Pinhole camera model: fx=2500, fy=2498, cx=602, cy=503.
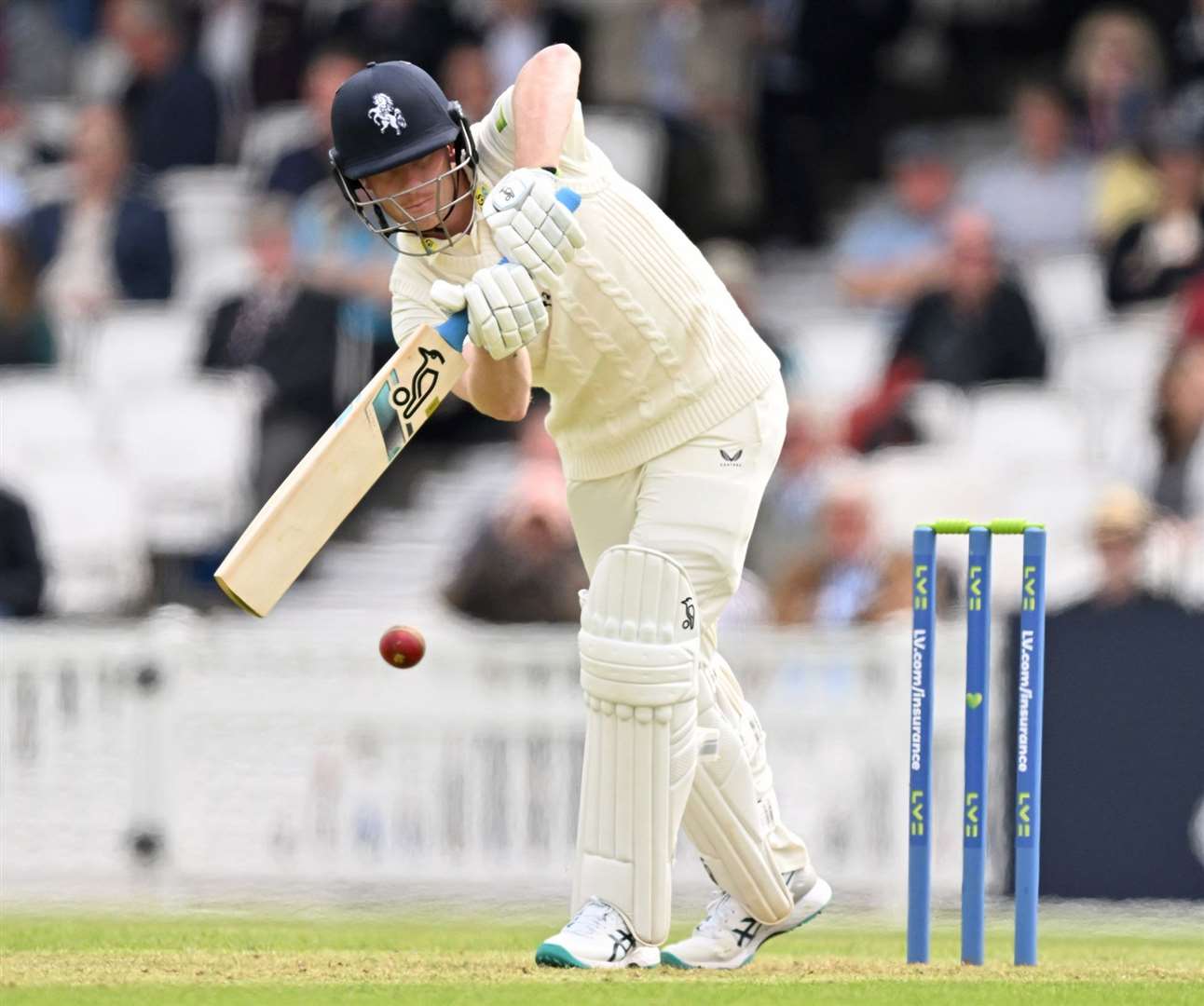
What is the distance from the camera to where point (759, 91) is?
35.8ft

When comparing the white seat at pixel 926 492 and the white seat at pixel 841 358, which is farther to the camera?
the white seat at pixel 841 358

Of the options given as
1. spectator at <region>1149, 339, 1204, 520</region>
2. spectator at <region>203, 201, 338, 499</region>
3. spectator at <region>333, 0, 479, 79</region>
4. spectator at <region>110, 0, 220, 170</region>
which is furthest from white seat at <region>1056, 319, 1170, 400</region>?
spectator at <region>110, 0, 220, 170</region>

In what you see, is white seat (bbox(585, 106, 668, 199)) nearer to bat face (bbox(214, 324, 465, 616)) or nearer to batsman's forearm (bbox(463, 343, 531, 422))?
batsman's forearm (bbox(463, 343, 531, 422))

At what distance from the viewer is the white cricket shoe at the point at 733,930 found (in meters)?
4.86

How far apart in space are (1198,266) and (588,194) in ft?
18.1

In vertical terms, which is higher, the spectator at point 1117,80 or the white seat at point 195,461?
the spectator at point 1117,80

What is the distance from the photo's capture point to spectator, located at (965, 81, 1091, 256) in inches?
403

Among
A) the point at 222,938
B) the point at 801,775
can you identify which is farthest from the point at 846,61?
the point at 222,938

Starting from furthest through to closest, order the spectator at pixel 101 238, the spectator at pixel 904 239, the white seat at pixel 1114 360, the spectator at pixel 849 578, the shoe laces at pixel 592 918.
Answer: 1. the spectator at pixel 101 238
2. the spectator at pixel 904 239
3. the white seat at pixel 1114 360
4. the spectator at pixel 849 578
5. the shoe laces at pixel 592 918

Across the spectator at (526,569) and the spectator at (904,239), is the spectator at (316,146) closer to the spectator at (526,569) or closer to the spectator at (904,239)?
the spectator at (904,239)

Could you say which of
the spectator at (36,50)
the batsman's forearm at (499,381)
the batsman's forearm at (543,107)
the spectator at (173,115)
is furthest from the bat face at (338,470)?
the spectator at (36,50)

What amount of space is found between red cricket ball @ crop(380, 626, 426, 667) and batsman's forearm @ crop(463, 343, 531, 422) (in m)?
0.53

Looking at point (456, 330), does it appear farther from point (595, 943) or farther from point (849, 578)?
point (849, 578)

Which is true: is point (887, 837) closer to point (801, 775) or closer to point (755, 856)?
point (801, 775)
